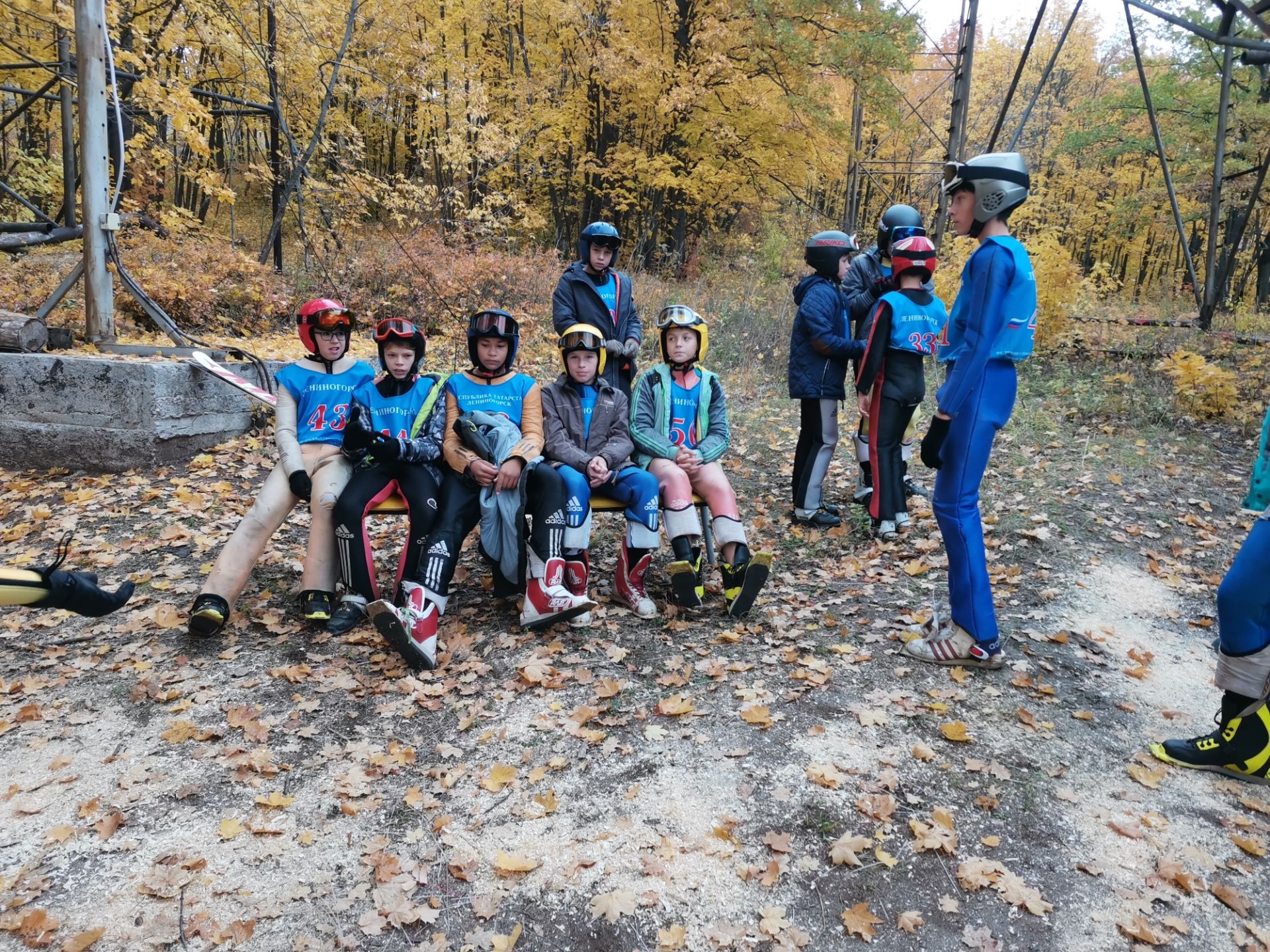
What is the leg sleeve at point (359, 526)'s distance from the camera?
420 centimetres

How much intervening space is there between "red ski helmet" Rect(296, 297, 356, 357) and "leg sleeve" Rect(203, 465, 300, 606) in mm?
844

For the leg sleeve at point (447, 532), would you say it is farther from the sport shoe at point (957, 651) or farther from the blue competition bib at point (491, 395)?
the sport shoe at point (957, 651)

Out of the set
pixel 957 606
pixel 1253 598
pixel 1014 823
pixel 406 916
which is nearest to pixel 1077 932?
→ pixel 1014 823

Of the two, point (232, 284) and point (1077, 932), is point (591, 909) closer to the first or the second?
point (1077, 932)

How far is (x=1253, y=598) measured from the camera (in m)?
2.82

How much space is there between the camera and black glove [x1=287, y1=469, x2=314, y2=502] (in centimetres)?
423

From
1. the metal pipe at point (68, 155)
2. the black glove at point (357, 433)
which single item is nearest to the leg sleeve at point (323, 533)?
the black glove at point (357, 433)

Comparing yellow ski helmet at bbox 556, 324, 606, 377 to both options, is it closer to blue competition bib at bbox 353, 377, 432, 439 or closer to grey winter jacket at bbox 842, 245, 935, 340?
blue competition bib at bbox 353, 377, 432, 439

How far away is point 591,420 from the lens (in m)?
4.62

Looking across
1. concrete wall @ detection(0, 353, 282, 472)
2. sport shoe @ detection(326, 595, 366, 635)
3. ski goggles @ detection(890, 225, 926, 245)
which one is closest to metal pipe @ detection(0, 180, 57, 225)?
concrete wall @ detection(0, 353, 282, 472)

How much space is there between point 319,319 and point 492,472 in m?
1.42

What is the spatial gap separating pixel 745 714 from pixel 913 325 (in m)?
3.20

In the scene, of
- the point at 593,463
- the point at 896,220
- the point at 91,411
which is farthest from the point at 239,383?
the point at 896,220

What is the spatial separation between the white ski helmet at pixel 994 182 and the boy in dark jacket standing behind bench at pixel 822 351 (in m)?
2.06
